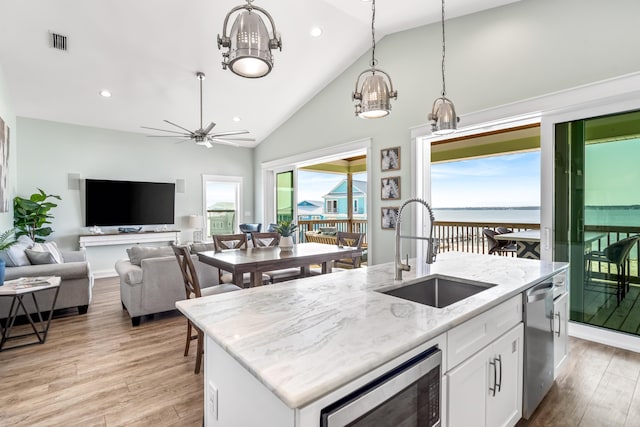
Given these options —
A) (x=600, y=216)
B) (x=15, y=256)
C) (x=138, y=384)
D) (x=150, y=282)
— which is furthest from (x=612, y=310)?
(x=15, y=256)

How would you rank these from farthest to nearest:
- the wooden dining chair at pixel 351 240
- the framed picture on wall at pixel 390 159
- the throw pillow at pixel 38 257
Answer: the framed picture on wall at pixel 390 159 → the wooden dining chair at pixel 351 240 → the throw pillow at pixel 38 257

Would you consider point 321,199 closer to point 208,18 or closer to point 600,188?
point 208,18

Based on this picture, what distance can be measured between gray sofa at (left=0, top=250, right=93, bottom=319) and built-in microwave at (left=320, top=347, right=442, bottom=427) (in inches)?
161

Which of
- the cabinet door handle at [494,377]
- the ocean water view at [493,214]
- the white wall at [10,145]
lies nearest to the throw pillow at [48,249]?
the white wall at [10,145]

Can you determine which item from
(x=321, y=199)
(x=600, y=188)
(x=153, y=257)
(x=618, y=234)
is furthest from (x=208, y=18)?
(x=321, y=199)

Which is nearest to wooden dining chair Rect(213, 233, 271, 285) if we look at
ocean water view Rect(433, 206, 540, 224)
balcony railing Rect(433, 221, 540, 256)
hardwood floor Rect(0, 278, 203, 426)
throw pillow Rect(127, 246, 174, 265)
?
throw pillow Rect(127, 246, 174, 265)

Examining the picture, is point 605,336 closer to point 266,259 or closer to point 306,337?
point 266,259

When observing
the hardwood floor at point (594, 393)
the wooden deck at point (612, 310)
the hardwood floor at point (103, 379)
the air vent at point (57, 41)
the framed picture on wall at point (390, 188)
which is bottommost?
the hardwood floor at point (103, 379)

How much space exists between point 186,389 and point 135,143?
5741mm

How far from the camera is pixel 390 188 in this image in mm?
4699

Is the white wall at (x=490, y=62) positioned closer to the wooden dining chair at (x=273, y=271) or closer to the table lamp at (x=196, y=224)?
the wooden dining chair at (x=273, y=271)

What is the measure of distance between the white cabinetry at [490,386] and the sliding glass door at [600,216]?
2.09 meters

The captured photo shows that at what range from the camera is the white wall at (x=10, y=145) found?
14.0 feet

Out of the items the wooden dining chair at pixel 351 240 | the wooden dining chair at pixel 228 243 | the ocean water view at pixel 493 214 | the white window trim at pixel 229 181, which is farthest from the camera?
the white window trim at pixel 229 181
